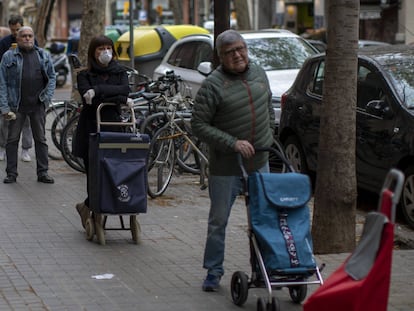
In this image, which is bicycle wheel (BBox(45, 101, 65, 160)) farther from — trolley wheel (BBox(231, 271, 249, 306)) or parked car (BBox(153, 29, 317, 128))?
trolley wheel (BBox(231, 271, 249, 306))

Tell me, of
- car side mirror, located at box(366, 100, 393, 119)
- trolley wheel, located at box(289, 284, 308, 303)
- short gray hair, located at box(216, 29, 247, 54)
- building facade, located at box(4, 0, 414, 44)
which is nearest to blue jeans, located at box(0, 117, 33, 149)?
car side mirror, located at box(366, 100, 393, 119)

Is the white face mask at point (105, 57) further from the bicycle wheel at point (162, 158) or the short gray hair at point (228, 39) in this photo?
the bicycle wheel at point (162, 158)

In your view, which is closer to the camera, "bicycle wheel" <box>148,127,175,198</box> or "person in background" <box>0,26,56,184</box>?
"bicycle wheel" <box>148,127,175,198</box>

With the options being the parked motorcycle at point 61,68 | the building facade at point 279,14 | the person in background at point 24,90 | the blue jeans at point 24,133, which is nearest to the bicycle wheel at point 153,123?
the person in background at point 24,90

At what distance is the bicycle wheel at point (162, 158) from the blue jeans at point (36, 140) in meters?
1.41

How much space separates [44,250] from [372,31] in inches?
1167

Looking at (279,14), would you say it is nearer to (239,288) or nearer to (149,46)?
(149,46)

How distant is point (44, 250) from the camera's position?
28.9 ft

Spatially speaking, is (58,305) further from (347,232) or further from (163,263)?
(347,232)

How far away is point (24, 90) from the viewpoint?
12312 millimetres

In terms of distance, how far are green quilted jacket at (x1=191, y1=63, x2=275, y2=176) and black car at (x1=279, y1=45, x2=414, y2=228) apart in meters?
3.28

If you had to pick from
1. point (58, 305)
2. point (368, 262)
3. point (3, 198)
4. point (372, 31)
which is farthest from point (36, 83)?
point (372, 31)

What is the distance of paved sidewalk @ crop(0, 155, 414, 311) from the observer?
714 centimetres

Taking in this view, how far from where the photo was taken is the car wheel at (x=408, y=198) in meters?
10.1
